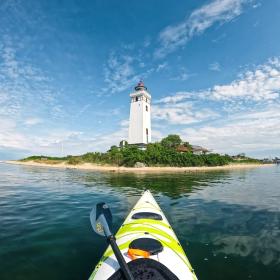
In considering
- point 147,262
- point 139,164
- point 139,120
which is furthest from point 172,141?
Answer: point 147,262

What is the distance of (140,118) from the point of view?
56.3 metres

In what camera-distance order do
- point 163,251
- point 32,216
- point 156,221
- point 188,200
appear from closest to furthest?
point 163,251
point 156,221
point 32,216
point 188,200

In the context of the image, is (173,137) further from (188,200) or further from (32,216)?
(32,216)

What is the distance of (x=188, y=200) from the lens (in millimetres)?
14375

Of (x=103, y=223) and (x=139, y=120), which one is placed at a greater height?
(x=139, y=120)

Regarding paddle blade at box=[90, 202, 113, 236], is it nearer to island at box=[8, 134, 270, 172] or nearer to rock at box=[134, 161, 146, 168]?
island at box=[8, 134, 270, 172]

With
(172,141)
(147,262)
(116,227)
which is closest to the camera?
(147,262)

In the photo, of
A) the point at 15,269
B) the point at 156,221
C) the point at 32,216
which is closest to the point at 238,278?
the point at 156,221

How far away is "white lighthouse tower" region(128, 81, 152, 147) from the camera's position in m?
56.1

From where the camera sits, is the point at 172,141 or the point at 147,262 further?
the point at 172,141

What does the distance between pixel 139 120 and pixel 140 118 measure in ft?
1.85

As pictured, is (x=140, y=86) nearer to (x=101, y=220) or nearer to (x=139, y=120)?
(x=139, y=120)

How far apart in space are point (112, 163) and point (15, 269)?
47778 mm

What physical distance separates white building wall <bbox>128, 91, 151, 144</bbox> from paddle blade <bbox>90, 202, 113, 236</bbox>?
51119mm
